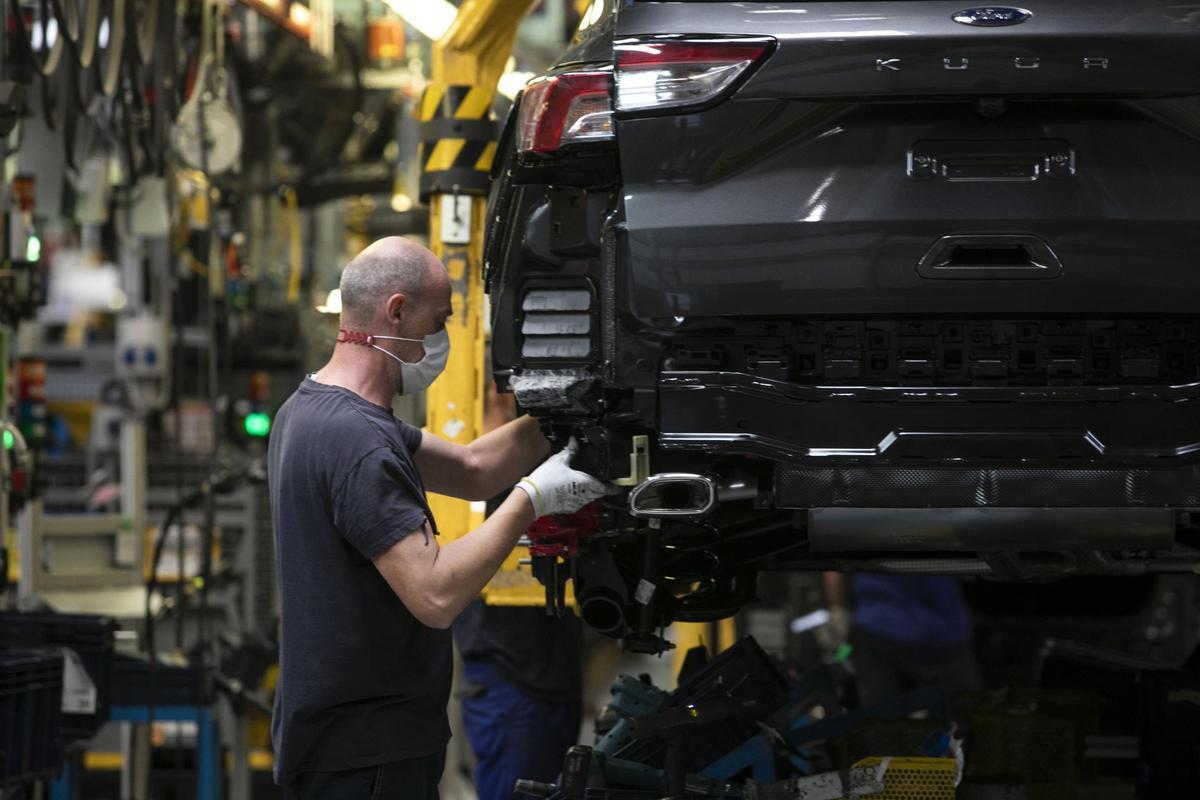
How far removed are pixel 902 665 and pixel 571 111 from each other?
4673 millimetres

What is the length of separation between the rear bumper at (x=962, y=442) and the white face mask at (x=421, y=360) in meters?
0.59

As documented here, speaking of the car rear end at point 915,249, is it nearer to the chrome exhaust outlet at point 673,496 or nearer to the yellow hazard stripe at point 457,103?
the chrome exhaust outlet at point 673,496

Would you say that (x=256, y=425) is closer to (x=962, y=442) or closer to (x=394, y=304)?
(x=394, y=304)

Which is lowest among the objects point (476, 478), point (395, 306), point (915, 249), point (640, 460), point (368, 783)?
point (368, 783)

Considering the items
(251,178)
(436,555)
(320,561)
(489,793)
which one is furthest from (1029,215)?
(251,178)

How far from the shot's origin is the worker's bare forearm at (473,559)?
126 inches

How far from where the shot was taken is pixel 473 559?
3248 millimetres

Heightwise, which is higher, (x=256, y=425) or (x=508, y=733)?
(x=256, y=425)

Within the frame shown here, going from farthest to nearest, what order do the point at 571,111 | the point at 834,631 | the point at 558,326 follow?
the point at 834,631 → the point at 558,326 → the point at 571,111

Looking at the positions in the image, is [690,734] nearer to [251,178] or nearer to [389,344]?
[389,344]

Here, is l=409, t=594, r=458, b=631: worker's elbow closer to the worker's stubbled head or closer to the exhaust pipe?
the worker's stubbled head

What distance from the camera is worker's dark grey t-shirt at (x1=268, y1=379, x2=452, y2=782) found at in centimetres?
324

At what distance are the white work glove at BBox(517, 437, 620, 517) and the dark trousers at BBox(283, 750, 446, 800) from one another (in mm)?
585

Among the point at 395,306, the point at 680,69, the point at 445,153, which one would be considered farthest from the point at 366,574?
the point at 445,153
